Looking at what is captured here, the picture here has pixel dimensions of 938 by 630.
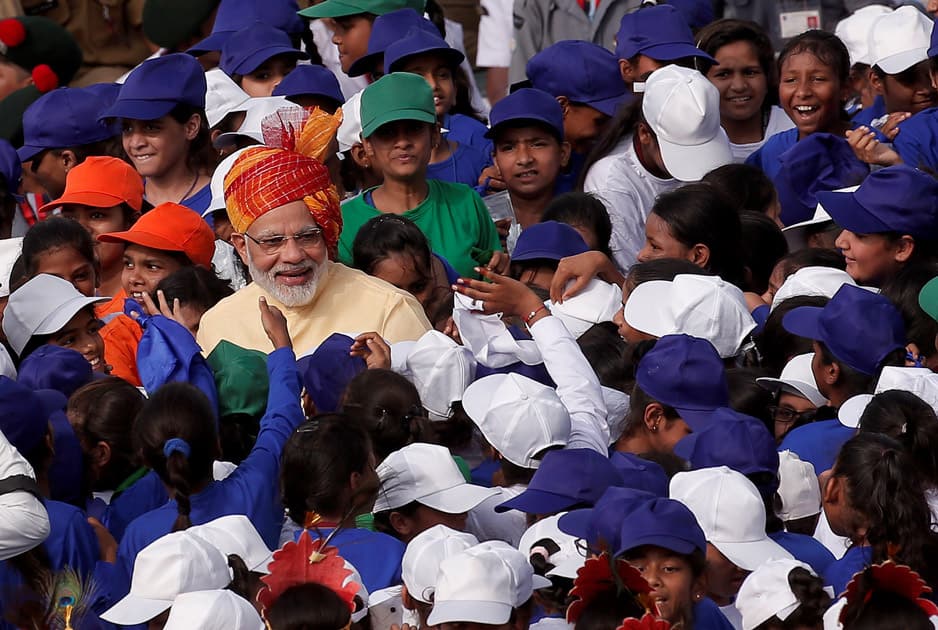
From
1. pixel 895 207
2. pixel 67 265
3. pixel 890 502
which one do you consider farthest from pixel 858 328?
pixel 67 265

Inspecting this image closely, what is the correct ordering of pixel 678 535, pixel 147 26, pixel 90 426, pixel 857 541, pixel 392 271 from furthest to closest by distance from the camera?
1. pixel 147 26
2. pixel 392 271
3. pixel 90 426
4. pixel 857 541
5. pixel 678 535

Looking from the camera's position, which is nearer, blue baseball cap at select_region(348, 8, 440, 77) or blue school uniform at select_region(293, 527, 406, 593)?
blue school uniform at select_region(293, 527, 406, 593)

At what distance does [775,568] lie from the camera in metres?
4.48

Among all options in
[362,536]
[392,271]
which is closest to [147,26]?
[392,271]

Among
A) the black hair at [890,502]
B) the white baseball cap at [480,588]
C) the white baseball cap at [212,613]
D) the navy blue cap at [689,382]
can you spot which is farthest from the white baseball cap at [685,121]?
the white baseball cap at [212,613]

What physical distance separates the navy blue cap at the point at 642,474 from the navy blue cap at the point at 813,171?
2.43 meters

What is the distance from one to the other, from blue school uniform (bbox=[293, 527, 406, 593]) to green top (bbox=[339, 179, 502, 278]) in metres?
2.22

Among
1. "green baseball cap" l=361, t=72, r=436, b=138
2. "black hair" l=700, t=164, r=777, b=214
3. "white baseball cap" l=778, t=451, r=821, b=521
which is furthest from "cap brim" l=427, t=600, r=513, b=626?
"black hair" l=700, t=164, r=777, b=214

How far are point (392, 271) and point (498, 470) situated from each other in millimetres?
1188

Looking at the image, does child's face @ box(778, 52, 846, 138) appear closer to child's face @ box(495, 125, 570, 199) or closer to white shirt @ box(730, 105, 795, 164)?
white shirt @ box(730, 105, 795, 164)

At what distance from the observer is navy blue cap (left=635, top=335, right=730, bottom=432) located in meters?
5.65

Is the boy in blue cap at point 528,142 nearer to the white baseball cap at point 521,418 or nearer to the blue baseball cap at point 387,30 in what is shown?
the blue baseball cap at point 387,30

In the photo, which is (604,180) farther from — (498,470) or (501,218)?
(498,470)

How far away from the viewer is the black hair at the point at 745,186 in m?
7.32
